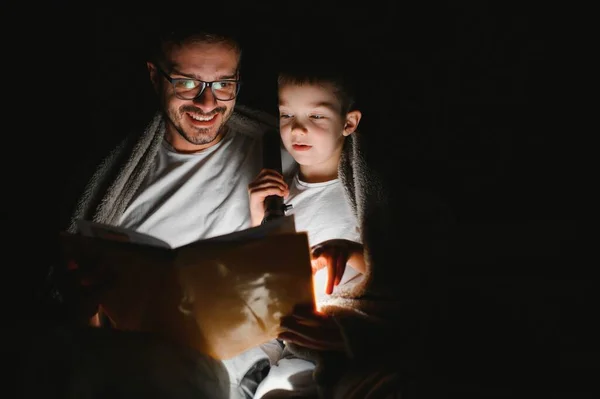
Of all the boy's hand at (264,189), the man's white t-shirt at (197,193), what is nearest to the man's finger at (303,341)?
the boy's hand at (264,189)

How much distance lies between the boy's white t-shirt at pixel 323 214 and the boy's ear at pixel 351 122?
158 millimetres

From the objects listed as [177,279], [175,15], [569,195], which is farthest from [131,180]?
[569,195]

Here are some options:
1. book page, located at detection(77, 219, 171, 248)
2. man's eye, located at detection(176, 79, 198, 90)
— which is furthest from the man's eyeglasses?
book page, located at detection(77, 219, 171, 248)

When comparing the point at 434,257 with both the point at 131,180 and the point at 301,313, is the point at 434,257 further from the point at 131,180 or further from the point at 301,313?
the point at 131,180

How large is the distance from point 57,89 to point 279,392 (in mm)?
1577

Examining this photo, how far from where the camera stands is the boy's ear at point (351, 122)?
170 cm

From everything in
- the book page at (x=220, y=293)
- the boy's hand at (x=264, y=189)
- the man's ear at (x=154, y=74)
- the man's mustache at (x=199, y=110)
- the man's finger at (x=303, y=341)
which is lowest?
the man's finger at (x=303, y=341)

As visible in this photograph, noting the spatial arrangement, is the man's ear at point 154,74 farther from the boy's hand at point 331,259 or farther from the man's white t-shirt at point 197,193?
the boy's hand at point 331,259

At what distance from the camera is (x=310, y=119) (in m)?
→ 1.61

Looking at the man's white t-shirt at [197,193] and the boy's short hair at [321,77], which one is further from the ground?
the boy's short hair at [321,77]

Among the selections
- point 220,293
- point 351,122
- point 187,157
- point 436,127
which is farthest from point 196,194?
point 436,127

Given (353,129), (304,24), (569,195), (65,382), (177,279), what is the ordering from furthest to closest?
(304,24), (569,195), (353,129), (177,279), (65,382)

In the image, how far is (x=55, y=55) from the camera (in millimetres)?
2156

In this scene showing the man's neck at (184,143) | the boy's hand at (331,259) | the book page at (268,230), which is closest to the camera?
the book page at (268,230)
